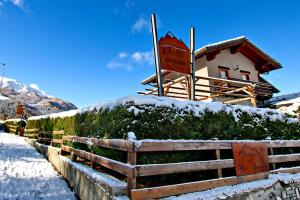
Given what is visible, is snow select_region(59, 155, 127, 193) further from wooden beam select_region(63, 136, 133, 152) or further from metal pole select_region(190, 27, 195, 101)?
metal pole select_region(190, 27, 195, 101)

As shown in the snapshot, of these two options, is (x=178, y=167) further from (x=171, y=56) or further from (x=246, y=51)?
(x=246, y=51)

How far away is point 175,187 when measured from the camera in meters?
4.04

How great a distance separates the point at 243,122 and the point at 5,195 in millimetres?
6406

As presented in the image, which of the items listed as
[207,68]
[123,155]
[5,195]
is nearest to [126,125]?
[123,155]

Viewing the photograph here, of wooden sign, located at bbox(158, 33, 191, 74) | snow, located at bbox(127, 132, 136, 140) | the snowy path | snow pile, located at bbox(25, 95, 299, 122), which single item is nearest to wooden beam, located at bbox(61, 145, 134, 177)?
snow, located at bbox(127, 132, 136, 140)

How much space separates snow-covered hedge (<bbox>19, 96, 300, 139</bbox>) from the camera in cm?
469

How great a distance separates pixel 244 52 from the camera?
63.7 ft

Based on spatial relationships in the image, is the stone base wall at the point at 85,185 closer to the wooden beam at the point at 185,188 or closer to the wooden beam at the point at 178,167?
the wooden beam at the point at 185,188

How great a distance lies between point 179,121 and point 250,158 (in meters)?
2.03

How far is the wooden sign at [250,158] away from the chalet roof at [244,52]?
431 inches

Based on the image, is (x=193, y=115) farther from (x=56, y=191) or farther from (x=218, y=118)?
(x=56, y=191)

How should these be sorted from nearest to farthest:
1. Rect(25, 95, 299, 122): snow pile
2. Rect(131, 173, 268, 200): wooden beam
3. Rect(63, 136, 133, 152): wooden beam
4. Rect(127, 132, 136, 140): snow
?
1. Rect(131, 173, 268, 200): wooden beam
2. Rect(63, 136, 133, 152): wooden beam
3. Rect(127, 132, 136, 140): snow
4. Rect(25, 95, 299, 122): snow pile

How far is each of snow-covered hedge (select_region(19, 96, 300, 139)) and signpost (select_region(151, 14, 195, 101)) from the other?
189 centimetres

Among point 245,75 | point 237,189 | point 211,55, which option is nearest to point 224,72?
point 211,55
